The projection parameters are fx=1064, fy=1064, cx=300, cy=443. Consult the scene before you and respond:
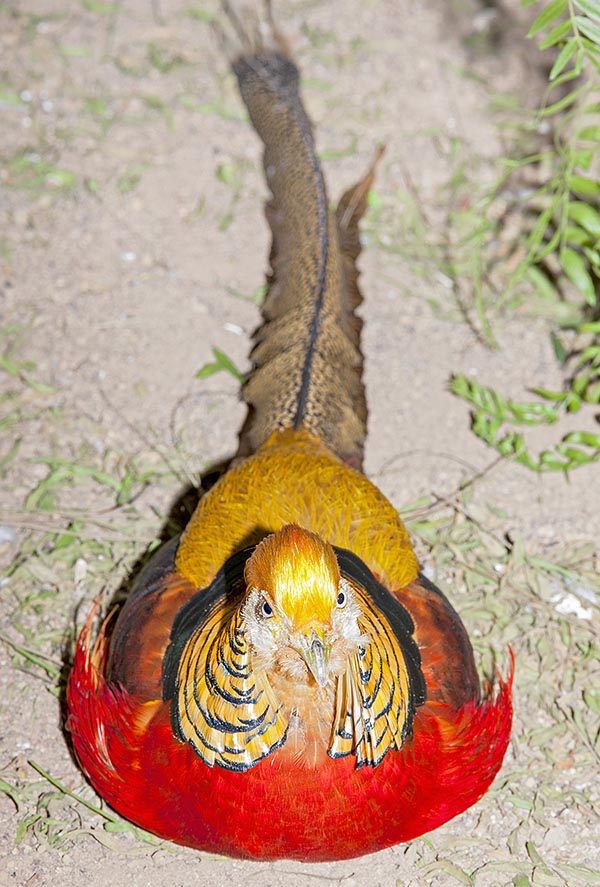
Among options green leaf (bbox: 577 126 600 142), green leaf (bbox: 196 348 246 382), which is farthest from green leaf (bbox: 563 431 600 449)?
green leaf (bbox: 196 348 246 382)

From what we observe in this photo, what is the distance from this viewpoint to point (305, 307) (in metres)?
3.27

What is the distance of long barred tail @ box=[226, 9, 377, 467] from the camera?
122 inches

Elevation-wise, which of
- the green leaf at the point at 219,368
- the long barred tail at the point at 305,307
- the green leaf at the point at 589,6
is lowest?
the green leaf at the point at 219,368

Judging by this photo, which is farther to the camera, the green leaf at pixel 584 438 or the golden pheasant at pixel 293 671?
the green leaf at pixel 584 438

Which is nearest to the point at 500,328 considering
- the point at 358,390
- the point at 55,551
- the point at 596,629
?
the point at 358,390

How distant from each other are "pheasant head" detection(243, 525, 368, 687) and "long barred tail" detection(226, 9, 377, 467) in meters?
1.02

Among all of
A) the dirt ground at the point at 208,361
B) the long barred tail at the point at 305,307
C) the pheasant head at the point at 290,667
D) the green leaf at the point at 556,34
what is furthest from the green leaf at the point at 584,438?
the pheasant head at the point at 290,667

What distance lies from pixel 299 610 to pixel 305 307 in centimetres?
152

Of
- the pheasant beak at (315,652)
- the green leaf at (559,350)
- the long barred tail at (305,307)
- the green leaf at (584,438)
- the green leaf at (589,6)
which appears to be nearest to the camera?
the pheasant beak at (315,652)

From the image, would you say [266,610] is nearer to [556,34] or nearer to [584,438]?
[556,34]

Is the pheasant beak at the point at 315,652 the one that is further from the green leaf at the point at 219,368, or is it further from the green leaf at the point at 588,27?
the green leaf at the point at 219,368

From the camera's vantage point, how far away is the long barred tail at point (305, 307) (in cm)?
309

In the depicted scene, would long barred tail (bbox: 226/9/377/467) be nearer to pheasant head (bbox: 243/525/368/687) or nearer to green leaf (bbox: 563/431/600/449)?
green leaf (bbox: 563/431/600/449)

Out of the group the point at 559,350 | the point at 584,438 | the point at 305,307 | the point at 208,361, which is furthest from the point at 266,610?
the point at 559,350
